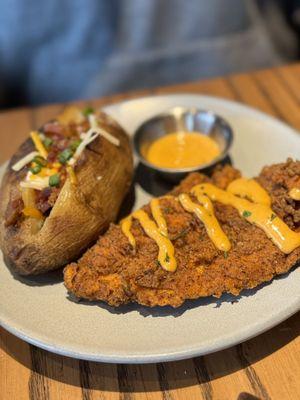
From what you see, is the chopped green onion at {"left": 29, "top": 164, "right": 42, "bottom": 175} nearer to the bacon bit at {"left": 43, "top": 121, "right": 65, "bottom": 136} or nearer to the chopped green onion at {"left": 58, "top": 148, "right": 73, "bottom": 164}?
the chopped green onion at {"left": 58, "top": 148, "right": 73, "bottom": 164}

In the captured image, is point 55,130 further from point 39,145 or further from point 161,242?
point 161,242

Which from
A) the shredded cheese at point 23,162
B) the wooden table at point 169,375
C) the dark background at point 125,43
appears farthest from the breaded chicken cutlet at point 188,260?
the dark background at point 125,43

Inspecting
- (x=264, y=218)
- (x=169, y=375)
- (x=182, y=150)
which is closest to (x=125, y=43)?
(x=182, y=150)

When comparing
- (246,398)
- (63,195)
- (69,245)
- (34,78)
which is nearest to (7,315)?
(69,245)

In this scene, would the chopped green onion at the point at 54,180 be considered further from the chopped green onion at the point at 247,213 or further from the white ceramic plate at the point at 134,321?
the chopped green onion at the point at 247,213

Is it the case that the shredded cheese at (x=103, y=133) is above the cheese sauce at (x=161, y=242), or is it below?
above

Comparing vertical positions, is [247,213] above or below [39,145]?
below

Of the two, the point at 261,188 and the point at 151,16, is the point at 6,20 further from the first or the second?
the point at 261,188
